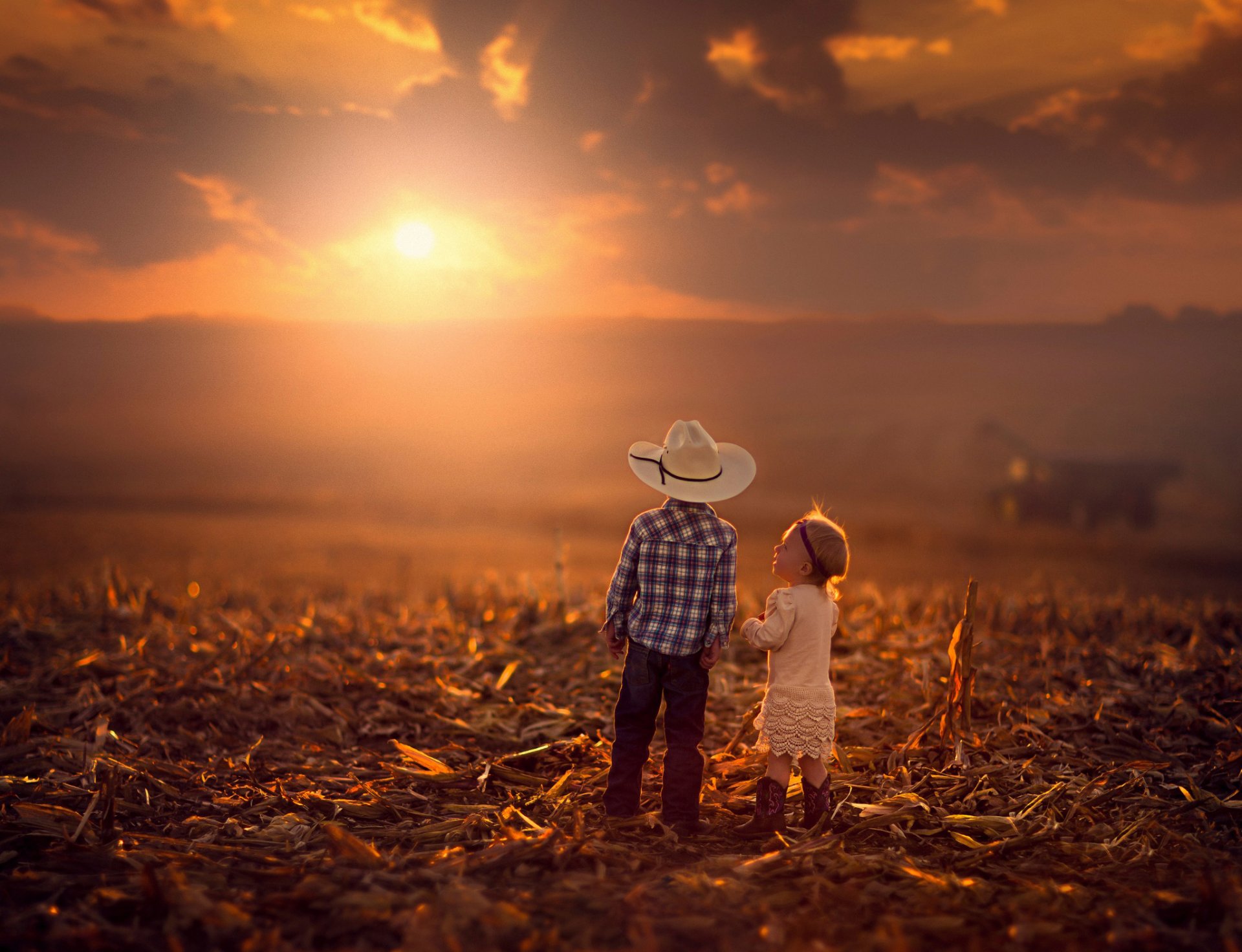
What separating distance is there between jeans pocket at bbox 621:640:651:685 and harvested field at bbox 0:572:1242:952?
0.81 m

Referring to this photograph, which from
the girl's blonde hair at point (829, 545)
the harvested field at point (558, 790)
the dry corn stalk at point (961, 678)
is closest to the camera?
the harvested field at point (558, 790)

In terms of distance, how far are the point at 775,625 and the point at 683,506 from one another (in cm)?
87

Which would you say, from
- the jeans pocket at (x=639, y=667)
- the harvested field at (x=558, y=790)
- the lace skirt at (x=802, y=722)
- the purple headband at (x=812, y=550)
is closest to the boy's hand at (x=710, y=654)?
the jeans pocket at (x=639, y=667)

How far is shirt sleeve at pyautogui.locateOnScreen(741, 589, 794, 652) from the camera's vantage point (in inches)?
196

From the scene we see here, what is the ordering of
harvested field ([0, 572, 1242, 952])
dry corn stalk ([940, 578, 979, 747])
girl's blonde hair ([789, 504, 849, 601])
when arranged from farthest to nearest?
dry corn stalk ([940, 578, 979, 747])
girl's blonde hair ([789, 504, 849, 601])
harvested field ([0, 572, 1242, 952])

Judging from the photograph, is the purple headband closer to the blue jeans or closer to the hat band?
the hat band

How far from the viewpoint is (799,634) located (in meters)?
5.04

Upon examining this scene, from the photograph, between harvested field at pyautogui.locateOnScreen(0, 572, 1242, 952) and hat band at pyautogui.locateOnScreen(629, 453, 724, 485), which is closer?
harvested field at pyautogui.locateOnScreen(0, 572, 1242, 952)

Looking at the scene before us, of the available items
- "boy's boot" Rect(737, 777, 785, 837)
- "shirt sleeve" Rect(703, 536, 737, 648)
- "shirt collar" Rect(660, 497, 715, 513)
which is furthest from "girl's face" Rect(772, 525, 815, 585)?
"boy's boot" Rect(737, 777, 785, 837)

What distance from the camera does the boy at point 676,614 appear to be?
5.03 m

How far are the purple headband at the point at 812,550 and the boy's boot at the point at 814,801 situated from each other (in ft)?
3.96

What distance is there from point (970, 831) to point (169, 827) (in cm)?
457

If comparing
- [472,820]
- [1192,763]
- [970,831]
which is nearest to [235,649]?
[472,820]

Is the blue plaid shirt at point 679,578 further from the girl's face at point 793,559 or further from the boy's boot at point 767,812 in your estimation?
the boy's boot at point 767,812
